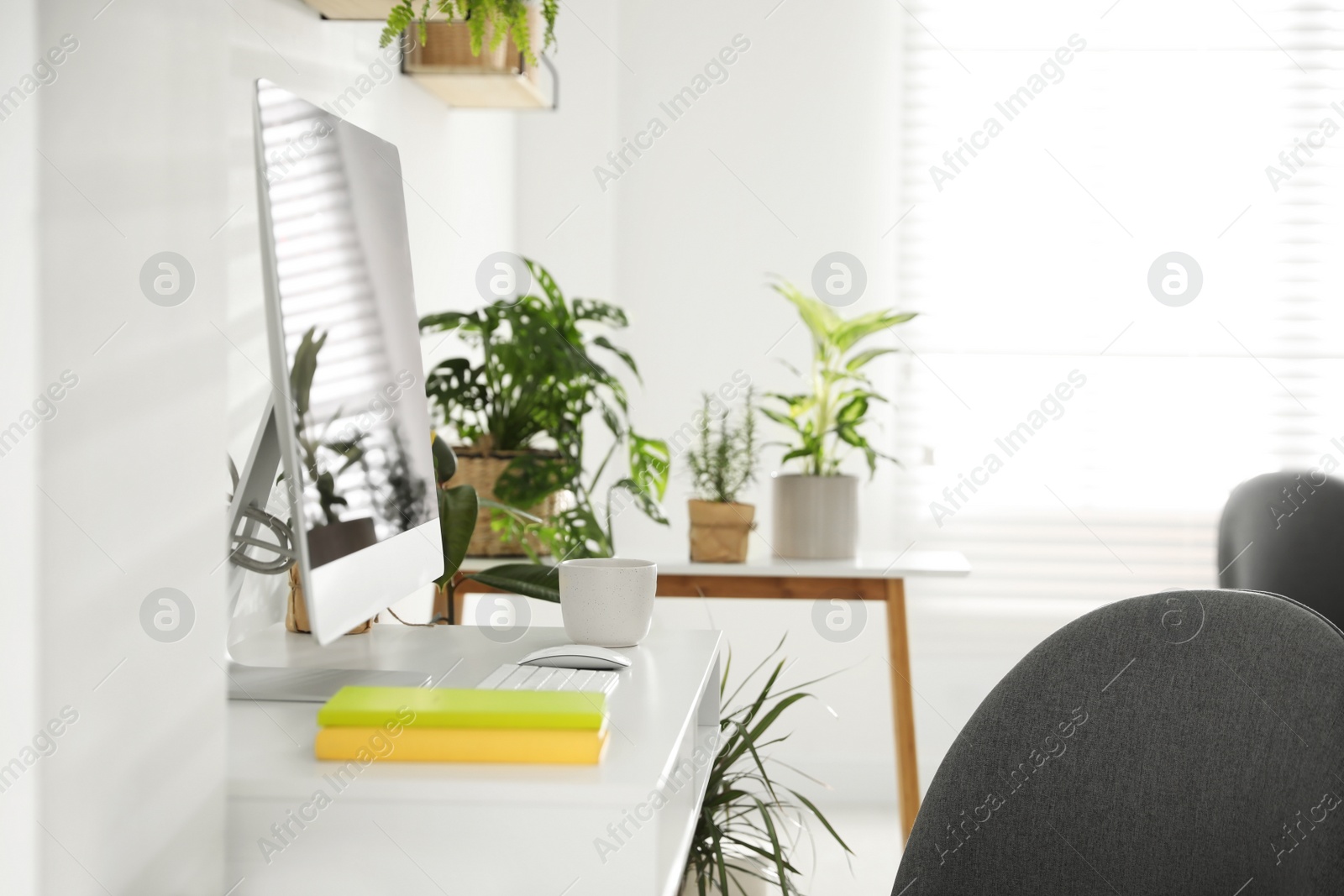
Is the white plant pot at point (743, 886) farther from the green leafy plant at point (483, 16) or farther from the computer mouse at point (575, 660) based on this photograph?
the green leafy plant at point (483, 16)

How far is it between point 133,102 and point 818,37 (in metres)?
2.61

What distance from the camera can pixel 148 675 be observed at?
0.73m

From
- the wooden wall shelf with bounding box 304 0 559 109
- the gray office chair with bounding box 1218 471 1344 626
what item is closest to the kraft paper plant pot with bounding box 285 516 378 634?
the wooden wall shelf with bounding box 304 0 559 109

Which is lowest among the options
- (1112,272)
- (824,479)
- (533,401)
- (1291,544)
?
(1291,544)

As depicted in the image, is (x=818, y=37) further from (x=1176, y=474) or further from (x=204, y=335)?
(x=204, y=335)

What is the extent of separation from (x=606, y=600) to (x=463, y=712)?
1.34 feet

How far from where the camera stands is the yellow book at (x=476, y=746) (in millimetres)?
854

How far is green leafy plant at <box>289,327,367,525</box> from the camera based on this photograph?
86cm

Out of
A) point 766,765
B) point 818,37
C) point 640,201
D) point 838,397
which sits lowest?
point 766,765

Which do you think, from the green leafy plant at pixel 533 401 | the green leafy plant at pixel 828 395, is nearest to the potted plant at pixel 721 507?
the green leafy plant at pixel 828 395

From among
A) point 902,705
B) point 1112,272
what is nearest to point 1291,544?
point 902,705

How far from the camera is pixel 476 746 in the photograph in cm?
87

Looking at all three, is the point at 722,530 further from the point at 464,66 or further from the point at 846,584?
the point at 464,66

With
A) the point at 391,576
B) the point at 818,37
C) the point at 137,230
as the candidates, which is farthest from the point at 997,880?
the point at 818,37
